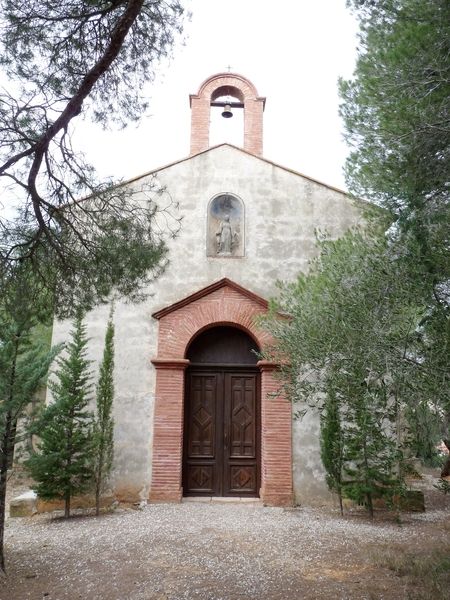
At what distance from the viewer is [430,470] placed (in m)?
14.7

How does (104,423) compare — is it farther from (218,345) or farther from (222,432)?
(218,345)

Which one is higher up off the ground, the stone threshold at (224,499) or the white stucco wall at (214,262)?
the white stucco wall at (214,262)

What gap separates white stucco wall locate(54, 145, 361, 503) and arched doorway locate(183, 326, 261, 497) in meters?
0.82

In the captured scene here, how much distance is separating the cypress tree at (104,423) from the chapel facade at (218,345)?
0.34m

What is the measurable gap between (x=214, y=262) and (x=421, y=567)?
6.19m

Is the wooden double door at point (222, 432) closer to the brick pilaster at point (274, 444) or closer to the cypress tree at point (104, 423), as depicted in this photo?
the brick pilaster at point (274, 444)

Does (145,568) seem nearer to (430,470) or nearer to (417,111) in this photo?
(417,111)

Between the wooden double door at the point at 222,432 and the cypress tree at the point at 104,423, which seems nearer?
the cypress tree at the point at 104,423

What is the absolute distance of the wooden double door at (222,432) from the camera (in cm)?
952

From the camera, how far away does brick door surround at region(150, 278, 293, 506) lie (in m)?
8.99

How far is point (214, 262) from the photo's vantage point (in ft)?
32.8

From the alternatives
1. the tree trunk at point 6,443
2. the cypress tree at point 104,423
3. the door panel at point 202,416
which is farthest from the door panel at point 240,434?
the tree trunk at point 6,443

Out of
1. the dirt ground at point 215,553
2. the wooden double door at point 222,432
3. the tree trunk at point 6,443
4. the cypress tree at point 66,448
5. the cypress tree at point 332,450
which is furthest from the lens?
the wooden double door at point 222,432

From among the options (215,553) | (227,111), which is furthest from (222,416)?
(227,111)
